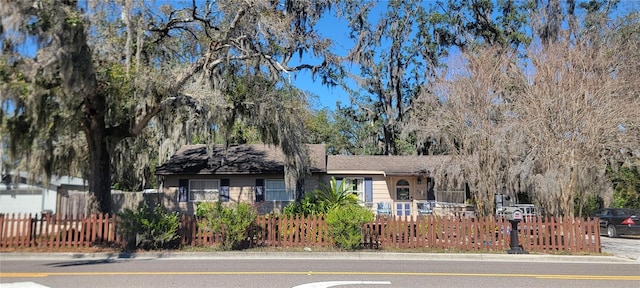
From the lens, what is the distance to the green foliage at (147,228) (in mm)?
12609

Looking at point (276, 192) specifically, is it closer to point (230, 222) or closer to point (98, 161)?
point (98, 161)

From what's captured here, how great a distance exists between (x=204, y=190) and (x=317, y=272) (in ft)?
45.9

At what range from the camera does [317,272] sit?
9531 millimetres

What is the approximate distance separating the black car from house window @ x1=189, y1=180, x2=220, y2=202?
58.5 feet

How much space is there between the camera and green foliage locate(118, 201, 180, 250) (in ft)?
41.4

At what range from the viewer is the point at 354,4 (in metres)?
Result: 27.5

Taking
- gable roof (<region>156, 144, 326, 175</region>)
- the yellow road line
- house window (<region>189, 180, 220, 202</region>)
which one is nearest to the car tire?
the yellow road line

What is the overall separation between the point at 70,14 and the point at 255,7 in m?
5.86

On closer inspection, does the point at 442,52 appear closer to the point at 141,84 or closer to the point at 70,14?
the point at 141,84

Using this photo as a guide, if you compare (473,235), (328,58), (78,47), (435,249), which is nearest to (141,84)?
(78,47)

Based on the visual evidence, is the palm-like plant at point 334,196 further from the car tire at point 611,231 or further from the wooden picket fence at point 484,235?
the car tire at point 611,231

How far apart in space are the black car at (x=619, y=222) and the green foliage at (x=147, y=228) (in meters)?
18.3

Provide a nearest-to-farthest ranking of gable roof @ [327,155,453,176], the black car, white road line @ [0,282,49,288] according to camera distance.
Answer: white road line @ [0,282,49,288] < the black car < gable roof @ [327,155,453,176]

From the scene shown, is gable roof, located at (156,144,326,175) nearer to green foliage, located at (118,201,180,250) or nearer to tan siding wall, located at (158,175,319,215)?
tan siding wall, located at (158,175,319,215)
